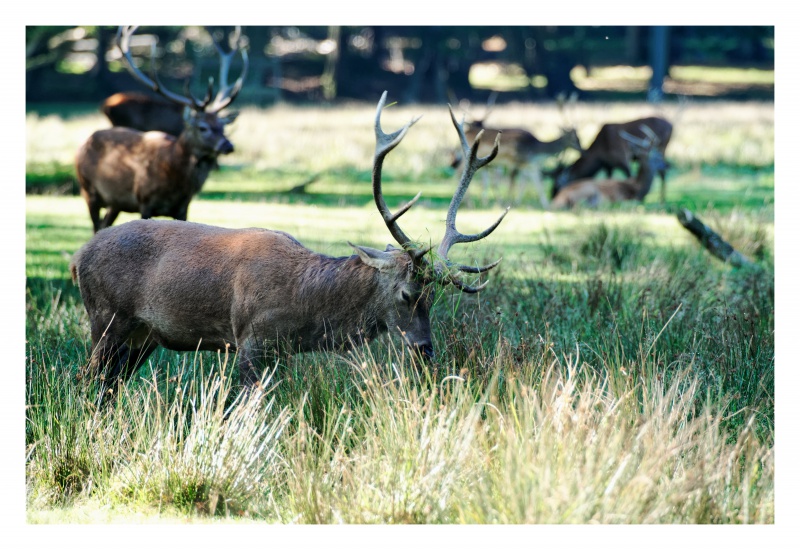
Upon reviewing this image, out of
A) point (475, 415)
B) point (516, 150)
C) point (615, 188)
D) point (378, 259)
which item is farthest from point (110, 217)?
point (615, 188)

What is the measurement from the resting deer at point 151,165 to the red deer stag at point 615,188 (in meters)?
5.49

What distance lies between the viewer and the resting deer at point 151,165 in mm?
10164

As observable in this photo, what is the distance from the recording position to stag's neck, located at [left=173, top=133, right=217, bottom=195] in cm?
1020

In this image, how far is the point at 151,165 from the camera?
1023 cm

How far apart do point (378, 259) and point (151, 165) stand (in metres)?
5.26

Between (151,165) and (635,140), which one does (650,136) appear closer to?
(635,140)

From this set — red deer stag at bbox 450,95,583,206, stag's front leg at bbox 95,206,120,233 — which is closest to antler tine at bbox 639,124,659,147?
red deer stag at bbox 450,95,583,206

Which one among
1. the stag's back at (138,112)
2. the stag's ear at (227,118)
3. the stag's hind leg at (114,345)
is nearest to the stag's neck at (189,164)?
the stag's ear at (227,118)

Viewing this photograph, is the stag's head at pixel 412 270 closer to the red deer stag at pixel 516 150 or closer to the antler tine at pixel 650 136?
the red deer stag at pixel 516 150

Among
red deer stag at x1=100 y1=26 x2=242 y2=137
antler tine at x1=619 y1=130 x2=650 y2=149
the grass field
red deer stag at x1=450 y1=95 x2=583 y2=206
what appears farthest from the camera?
antler tine at x1=619 y1=130 x2=650 y2=149

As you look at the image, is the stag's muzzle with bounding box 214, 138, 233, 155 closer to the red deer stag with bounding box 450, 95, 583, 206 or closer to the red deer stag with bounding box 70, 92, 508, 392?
the red deer stag with bounding box 70, 92, 508, 392

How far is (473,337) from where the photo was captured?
242 inches

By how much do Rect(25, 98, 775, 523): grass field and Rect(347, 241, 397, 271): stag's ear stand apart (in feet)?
1.35
